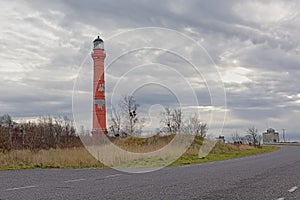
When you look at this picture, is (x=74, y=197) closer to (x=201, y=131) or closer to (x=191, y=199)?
(x=191, y=199)

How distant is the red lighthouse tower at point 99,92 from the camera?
50.1 m

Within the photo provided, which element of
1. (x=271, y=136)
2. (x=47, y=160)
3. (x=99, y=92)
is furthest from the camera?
(x=271, y=136)

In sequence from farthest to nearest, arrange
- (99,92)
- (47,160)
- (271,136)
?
(271,136), (99,92), (47,160)

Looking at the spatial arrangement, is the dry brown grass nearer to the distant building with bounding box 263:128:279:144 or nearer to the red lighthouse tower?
the red lighthouse tower

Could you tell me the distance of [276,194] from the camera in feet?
39.0

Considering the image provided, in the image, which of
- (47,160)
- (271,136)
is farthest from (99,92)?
(271,136)

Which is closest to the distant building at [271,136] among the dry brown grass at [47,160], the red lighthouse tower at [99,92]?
the red lighthouse tower at [99,92]

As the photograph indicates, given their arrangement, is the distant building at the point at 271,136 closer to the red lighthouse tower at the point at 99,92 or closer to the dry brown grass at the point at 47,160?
the red lighthouse tower at the point at 99,92

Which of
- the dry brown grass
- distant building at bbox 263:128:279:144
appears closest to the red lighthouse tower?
the dry brown grass

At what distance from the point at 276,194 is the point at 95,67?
40779 millimetres

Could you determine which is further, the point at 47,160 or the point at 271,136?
the point at 271,136

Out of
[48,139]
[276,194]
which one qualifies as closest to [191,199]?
[276,194]

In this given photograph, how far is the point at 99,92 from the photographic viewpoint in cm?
5091

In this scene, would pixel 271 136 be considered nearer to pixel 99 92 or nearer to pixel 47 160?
pixel 99 92
